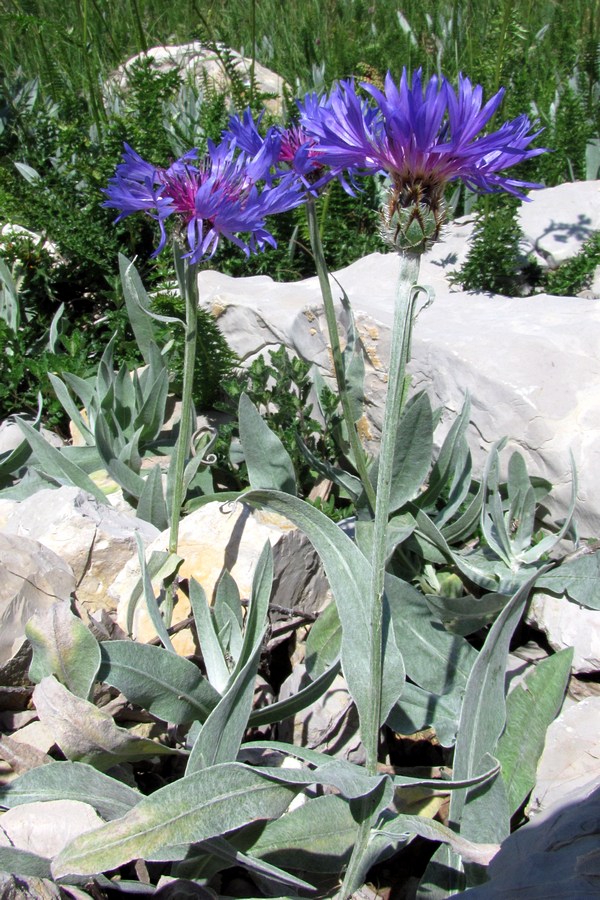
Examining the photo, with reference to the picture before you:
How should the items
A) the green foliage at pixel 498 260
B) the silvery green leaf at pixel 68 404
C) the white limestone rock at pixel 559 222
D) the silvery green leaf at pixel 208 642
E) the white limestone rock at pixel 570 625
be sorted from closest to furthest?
the silvery green leaf at pixel 208 642 < the white limestone rock at pixel 570 625 < the silvery green leaf at pixel 68 404 < the green foliage at pixel 498 260 < the white limestone rock at pixel 559 222

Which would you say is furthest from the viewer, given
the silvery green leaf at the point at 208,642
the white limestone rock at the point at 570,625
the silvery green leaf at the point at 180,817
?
the white limestone rock at the point at 570,625

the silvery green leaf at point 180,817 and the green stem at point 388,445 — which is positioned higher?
the green stem at point 388,445

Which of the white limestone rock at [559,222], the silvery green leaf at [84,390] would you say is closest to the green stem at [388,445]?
the silvery green leaf at [84,390]

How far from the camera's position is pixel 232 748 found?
1629mm

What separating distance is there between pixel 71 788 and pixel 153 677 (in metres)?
0.27

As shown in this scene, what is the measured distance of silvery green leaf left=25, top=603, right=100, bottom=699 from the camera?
5.69 feet

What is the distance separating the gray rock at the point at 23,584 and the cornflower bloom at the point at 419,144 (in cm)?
128

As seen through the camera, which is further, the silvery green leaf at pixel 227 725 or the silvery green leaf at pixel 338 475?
the silvery green leaf at pixel 338 475

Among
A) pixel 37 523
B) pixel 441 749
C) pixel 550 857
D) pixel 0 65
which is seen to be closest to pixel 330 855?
pixel 550 857

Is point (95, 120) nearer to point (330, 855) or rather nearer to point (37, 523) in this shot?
point (37, 523)

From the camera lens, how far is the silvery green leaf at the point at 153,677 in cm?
170

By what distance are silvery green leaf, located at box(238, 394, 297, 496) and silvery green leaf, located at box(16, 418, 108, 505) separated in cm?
58

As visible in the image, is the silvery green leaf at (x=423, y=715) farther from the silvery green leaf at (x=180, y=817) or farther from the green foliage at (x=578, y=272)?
the green foliage at (x=578, y=272)

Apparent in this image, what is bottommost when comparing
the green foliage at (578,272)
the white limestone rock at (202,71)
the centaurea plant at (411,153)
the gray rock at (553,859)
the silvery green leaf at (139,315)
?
the gray rock at (553,859)
